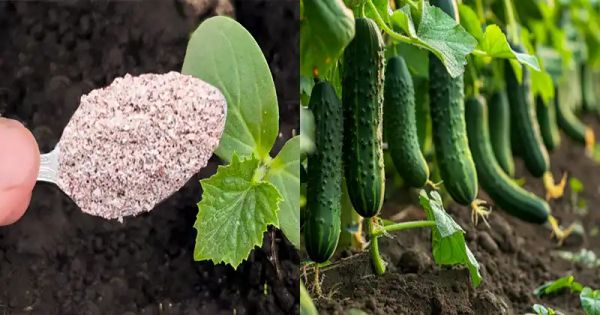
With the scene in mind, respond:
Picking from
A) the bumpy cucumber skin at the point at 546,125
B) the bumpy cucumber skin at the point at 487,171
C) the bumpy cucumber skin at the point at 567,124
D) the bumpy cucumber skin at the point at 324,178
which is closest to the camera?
the bumpy cucumber skin at the point at 324,178

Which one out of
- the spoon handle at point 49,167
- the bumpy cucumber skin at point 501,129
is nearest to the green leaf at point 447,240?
the spoon handle at point 49,167

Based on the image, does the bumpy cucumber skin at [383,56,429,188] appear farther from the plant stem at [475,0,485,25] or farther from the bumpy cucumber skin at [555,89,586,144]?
the bumpy cucumber skin at [555,89,586,144]

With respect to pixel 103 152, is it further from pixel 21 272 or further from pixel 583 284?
pixel 583 284

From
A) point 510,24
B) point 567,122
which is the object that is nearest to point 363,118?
point 510,24

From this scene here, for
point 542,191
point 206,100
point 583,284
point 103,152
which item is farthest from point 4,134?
point 542,191

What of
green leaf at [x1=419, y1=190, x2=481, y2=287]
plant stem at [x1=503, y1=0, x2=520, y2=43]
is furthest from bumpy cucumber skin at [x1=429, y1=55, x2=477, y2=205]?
plant stem at [x1=503, y1=0, x2=520, y2=43]

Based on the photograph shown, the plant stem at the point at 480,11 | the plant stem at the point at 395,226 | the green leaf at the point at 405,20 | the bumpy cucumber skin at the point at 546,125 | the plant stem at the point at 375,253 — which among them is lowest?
the bumpy cucumber skin at the point at 546,125

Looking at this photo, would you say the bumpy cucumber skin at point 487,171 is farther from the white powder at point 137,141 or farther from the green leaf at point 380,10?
the white powder at point 137,141
